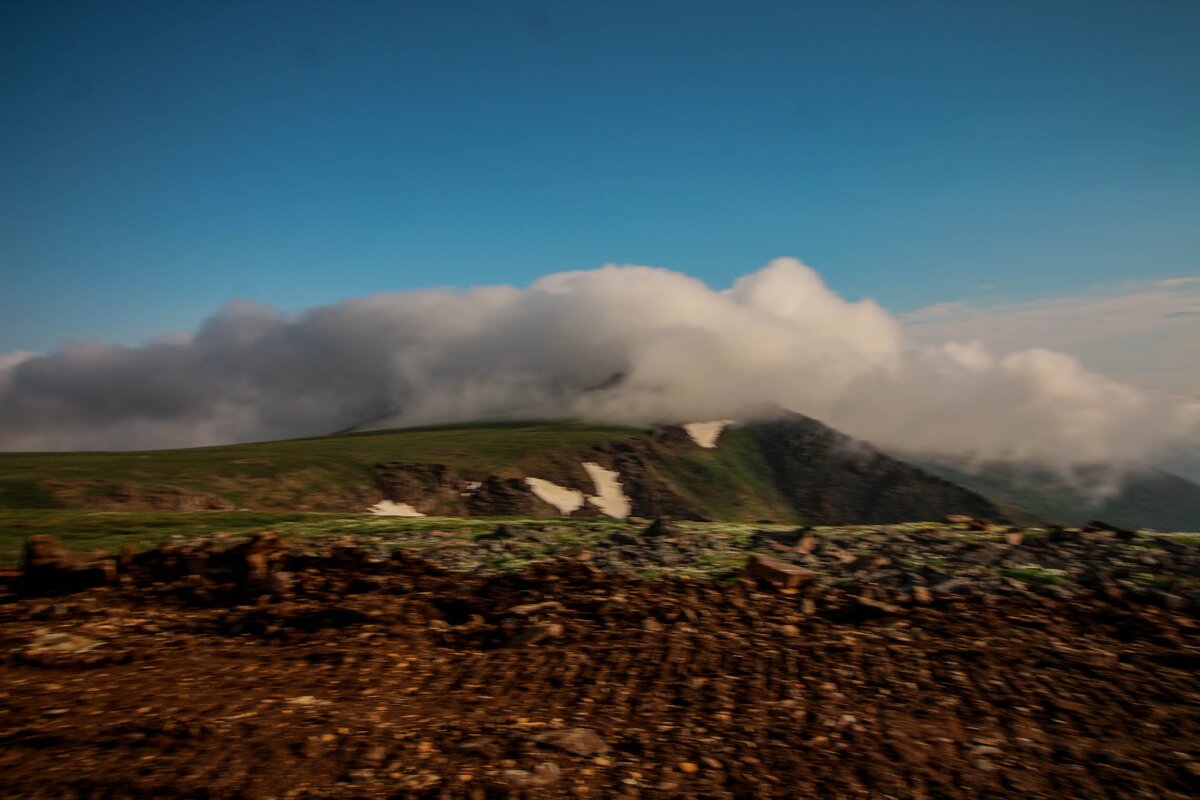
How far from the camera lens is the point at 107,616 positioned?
33.2 feet

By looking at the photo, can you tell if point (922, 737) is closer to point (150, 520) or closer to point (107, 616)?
point (107, 616)

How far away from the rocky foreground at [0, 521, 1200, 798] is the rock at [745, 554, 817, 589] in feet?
0.14

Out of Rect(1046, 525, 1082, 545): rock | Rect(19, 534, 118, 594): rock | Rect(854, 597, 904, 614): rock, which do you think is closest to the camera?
Rect(854, 597, 904, 614): rock

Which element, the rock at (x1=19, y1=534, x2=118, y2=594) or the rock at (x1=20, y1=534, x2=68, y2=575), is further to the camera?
the rock at (x1=20, y1=534, x2=68, y2=575)

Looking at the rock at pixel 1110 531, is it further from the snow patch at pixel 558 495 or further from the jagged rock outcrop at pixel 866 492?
the jagged rock outcrop at pixel 866 492

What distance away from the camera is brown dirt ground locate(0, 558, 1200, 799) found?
590cm

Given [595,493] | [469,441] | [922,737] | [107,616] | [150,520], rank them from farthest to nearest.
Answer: [469,441] < [595,493] < [150,520] < [107,616] < [922,737]

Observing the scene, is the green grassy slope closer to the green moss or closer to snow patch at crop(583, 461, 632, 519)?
snow patch at crop(583, 461, 632, 519)

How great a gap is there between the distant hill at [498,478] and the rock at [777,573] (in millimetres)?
78456

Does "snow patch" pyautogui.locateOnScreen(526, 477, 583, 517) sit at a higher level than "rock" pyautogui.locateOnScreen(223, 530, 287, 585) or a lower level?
lower

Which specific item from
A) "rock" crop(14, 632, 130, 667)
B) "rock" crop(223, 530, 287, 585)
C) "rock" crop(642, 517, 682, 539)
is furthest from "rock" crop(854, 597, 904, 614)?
"rock" crop(14, 632, 130, 667)

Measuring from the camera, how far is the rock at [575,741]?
6397 mm

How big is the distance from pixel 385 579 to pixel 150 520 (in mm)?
14437

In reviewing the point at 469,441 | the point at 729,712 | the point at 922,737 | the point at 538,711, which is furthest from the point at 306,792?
the point at 469,441
